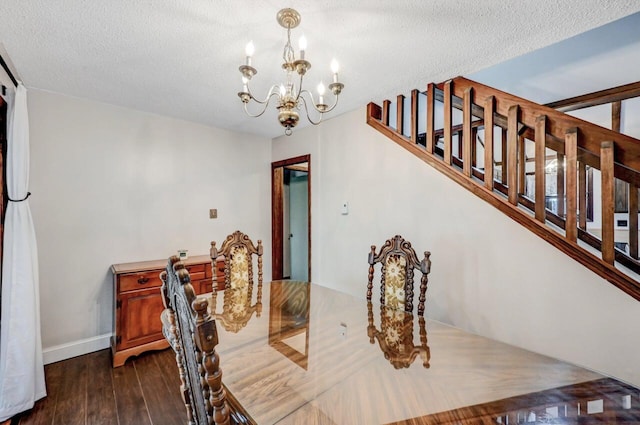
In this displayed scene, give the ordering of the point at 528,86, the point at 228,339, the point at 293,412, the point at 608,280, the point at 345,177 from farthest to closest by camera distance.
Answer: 1. the point at 345,177
2. the point at 528,86
3. the point at 608,280
4. the point at 228,339
5. the point at 293,412

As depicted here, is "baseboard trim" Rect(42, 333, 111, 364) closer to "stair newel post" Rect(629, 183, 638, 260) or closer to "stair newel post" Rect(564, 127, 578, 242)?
"stair newel post" Rect(564, 127, 578, 242)

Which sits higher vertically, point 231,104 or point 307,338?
point 231,104

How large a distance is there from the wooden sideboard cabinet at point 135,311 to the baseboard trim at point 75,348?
0.16 meters

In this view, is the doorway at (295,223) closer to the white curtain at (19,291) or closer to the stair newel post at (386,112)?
the stair newel post at (386,112)

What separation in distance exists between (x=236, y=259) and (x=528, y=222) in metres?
2.15

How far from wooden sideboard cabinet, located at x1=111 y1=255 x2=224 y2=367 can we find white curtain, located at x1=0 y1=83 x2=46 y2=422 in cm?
51

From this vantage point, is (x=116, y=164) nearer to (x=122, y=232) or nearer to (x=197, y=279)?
(x=122, y=232)

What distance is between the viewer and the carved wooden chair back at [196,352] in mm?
753

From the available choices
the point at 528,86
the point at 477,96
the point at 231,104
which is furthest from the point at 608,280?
the point at 231,104

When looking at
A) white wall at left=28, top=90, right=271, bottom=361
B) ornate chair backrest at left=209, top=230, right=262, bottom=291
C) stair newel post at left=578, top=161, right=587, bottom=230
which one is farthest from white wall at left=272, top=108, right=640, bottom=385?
white wall at left=28, top=90, right=271, bottom=361

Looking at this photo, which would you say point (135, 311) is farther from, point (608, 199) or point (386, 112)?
point (608, 199)

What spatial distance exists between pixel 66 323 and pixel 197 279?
1.15 m

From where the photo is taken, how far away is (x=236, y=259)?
2.38 metres

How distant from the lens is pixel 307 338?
1.38 meters
